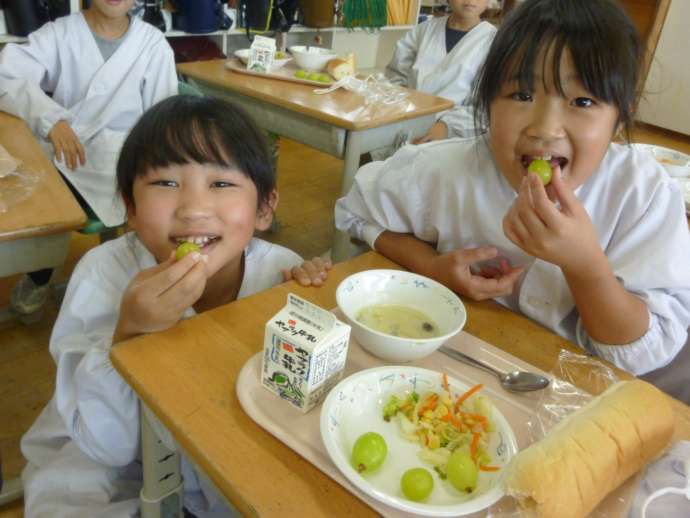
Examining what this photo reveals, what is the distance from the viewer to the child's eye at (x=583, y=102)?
0.77 m

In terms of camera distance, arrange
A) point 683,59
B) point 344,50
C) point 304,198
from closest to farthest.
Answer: point 304,198
point 344,50
point 683,59

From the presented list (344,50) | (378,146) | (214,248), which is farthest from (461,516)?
(344,50)

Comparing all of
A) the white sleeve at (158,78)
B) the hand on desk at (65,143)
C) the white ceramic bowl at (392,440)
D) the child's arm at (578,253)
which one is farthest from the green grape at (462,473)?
the white sleeve at (158,78)

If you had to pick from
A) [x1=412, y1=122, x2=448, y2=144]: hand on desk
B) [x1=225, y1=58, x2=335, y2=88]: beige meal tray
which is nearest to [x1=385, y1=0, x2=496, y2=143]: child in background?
[x1=412, y1=122, x2=448, y2=144]: hand on desk

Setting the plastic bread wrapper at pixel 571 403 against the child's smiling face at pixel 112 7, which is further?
the child's smiling face at pixel 112 7

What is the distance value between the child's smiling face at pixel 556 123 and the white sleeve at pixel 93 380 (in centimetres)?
67

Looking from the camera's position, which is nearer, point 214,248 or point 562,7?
point 562,7

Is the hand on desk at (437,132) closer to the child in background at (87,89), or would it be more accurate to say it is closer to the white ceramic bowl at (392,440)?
the child in background at (87,89)

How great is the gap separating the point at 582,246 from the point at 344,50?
13.0ft

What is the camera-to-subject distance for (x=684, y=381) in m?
1.04

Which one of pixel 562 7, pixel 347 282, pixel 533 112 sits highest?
pixel 562 7

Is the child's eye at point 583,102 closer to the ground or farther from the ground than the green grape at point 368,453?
farther from the ground

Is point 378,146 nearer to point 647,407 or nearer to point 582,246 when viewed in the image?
point 582,246

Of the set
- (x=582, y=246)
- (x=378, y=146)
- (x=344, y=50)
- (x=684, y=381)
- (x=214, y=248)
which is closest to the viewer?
(x=582, y=246)
